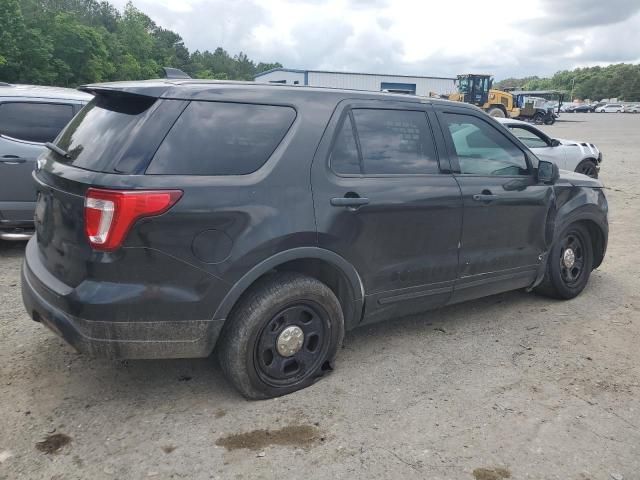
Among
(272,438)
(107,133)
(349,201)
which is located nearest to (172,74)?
(107,133)

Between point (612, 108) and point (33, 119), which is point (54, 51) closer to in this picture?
point (33, 119)

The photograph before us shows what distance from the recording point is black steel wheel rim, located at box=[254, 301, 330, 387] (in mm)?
3217

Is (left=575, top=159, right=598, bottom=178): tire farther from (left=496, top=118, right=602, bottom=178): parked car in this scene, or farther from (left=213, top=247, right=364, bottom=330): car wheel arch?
(left=213, top=247, right=364, bottom=330): car wheel arch

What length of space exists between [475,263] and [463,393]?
1.12 metres

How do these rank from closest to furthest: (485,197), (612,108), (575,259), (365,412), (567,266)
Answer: (365,412) → (485,197) → (567,266) → (575,259) → (612,108)

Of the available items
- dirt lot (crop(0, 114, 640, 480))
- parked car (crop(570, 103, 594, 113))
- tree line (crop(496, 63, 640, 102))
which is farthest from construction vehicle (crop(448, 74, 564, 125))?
tree line (crop(496, 63, 640, 102))

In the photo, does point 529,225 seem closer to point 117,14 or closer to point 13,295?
point 13,295

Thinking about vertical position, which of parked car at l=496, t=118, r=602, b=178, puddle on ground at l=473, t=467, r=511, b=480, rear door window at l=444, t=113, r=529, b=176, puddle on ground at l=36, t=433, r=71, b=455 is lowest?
puddle on ground at l=473, t=467, r=511, b=480

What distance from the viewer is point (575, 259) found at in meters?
5.18

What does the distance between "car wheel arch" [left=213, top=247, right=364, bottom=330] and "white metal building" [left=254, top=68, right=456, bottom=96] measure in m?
47.4

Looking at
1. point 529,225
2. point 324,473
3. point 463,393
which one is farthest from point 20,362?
point 529,225

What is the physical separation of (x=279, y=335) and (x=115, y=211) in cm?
118

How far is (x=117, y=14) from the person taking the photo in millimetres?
89250

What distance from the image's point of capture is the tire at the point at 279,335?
3107 millimetres
